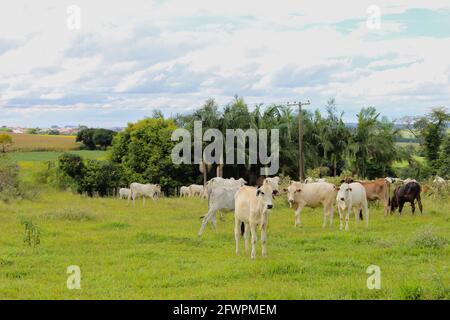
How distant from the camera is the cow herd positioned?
14.0 meters

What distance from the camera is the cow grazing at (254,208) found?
539 inches

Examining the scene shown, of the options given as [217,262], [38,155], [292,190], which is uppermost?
[38,155]

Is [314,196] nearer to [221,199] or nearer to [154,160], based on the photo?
[221,199]

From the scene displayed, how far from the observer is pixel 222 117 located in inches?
2149

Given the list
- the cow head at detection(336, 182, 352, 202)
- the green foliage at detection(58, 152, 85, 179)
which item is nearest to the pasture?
the cow head at detection(336, 182, 352, 202)

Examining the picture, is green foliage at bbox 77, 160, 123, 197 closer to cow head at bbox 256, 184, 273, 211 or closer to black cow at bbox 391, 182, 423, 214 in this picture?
black cow at bbox 391, 182, 423, 214

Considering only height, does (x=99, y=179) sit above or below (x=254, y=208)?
below

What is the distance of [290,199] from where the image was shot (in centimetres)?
2153

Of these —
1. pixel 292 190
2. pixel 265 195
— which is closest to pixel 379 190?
pixel 292 190

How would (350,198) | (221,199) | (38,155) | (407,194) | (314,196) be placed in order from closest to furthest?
(221,199), (350,198), (314,196), (407,194), (38,155)

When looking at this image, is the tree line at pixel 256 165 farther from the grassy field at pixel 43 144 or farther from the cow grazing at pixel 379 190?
the cow grazing at pixel 379 190

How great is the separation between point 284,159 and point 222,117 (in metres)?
6.65

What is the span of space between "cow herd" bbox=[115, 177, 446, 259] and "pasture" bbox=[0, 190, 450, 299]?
0.58 meters

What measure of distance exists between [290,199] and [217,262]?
8.29m
